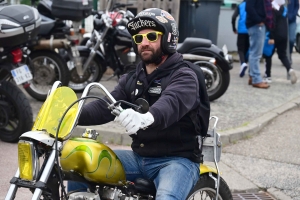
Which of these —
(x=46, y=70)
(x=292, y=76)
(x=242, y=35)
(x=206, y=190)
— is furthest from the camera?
(x=242, y=35)

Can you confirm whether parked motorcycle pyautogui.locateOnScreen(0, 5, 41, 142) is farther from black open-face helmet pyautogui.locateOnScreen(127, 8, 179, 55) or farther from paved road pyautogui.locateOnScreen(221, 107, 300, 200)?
black open-face helmet pyautogui.locateOnScreen(127, 8, 179, 55)

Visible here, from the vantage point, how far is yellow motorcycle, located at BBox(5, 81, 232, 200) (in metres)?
2.98

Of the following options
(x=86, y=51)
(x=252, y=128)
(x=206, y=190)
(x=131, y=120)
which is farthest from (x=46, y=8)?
(x=131, y=120)

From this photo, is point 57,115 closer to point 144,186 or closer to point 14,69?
point 144,186

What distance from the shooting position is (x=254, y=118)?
27.0 feet

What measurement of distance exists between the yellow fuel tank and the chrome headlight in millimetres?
375

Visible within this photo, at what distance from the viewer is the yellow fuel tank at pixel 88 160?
3.35 m

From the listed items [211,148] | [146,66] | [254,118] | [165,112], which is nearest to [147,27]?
[146,66]

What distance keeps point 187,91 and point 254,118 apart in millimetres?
4884

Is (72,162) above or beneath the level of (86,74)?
above

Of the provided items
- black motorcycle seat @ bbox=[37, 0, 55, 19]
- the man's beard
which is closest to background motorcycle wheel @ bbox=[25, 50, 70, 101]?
black motorcycle seat @ bbox=[37, 0, 55, 19]

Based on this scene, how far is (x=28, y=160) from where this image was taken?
298cm

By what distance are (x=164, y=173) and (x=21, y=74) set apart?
3.48 meters

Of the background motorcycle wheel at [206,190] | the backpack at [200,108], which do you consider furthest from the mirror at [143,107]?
the background motorcycle wheel at [206,190]
